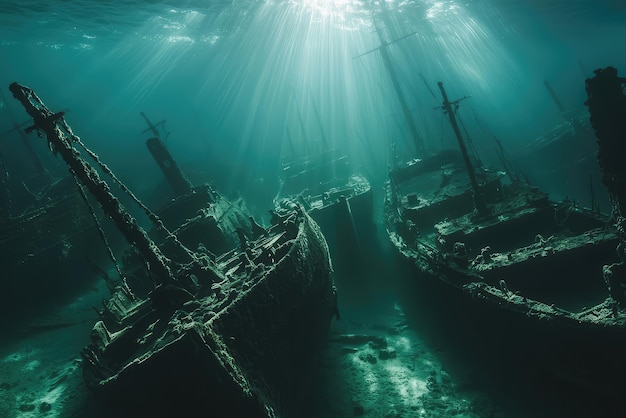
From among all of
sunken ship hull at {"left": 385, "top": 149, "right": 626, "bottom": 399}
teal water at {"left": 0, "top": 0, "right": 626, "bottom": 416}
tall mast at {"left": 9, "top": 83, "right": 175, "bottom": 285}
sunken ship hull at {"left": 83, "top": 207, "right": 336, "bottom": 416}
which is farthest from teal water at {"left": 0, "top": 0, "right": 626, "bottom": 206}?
tall mast at {"left": 9, "top": 83, "right": 175, "bottom": 285}

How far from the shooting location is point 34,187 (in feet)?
95.1

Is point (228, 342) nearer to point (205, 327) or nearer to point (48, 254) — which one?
point (205, 327)

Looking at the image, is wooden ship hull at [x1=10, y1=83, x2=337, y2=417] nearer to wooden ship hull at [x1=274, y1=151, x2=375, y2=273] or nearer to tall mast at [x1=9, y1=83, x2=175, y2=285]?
tall mast at [x1=9, y1=83, x2=175, y2=285]

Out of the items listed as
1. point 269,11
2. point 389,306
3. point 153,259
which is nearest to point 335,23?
point 269,11

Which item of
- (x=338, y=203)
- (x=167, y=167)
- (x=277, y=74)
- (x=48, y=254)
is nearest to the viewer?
(x=338, y=203)

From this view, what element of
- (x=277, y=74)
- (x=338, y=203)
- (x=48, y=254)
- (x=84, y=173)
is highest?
(x=277, y=74)

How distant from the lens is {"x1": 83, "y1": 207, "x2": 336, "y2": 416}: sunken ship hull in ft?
17.3

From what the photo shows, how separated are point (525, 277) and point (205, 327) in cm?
736

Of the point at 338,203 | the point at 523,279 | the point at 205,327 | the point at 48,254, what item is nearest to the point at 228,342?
the point at 205,327

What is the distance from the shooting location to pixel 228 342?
5.90 metres

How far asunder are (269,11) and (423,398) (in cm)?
3981

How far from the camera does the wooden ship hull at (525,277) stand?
592 centimetres

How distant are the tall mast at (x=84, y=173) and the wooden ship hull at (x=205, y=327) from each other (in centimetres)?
2

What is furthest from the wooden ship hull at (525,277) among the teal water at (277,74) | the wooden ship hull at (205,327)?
the teal water at (277,74)
